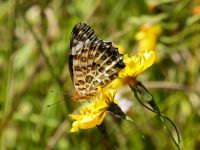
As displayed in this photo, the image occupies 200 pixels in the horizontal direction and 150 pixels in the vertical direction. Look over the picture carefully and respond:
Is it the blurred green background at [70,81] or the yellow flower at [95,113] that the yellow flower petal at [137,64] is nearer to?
the yellow flower at [95,113]

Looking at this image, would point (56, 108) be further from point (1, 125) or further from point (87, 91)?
point (87, 91)

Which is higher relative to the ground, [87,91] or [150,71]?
[150,71]

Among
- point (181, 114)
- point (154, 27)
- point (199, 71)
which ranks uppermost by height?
point (154, 27)

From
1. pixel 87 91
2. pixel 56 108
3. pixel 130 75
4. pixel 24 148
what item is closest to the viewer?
pixel 130 75

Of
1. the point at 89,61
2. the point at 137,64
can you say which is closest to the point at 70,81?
the point at 89,61

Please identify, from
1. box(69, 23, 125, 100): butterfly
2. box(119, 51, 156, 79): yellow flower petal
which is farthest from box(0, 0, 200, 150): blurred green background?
box(119, 51, 156, 79): yellow flower petal

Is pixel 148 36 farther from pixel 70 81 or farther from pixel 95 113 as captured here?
pixel 95 113

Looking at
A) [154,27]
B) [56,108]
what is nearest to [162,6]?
[154,27]
